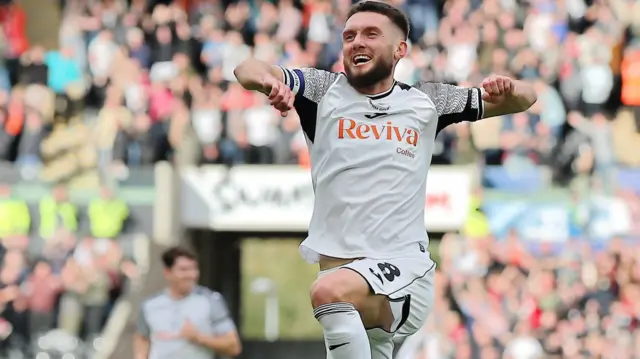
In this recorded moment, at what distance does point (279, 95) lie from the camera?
519 cm

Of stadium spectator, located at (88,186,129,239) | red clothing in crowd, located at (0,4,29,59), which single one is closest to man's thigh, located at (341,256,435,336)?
stadium spectator, located at (88,186,129,239)

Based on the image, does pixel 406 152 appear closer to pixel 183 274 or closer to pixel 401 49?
pixel 401 49

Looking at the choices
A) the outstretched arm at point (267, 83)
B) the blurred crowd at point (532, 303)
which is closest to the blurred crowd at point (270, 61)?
the blurred crowd at point (532, 303)

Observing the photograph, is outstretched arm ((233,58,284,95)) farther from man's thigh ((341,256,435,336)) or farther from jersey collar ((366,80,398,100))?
man's thigh ((341,256,435,336))

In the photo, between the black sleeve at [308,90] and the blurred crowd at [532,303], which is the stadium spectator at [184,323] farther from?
the blurred crowd at [532,303]

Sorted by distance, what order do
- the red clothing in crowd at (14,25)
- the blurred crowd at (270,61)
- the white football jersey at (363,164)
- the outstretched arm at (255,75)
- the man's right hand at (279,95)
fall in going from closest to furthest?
1. the man's right hand at (279,95)
2. the outstretched arm at (255,75)
3. the white football jersey at (363,164)
4. the blurred crowd at (270,61)
5. the red clothing in crowd at (14,25)

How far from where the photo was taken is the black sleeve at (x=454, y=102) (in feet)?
19.9

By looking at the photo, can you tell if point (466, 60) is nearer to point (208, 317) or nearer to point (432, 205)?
point (432, 205)

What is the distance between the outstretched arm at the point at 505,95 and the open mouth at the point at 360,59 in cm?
69

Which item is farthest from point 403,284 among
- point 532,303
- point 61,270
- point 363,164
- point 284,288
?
point 284,288

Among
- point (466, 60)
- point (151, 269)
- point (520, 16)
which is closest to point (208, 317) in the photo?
point (151, 269)

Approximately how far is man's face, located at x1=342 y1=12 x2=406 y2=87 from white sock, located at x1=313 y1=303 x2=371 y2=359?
3.69 feet

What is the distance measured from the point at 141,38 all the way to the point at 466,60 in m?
4.89

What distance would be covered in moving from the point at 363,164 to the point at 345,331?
825 millimetres
